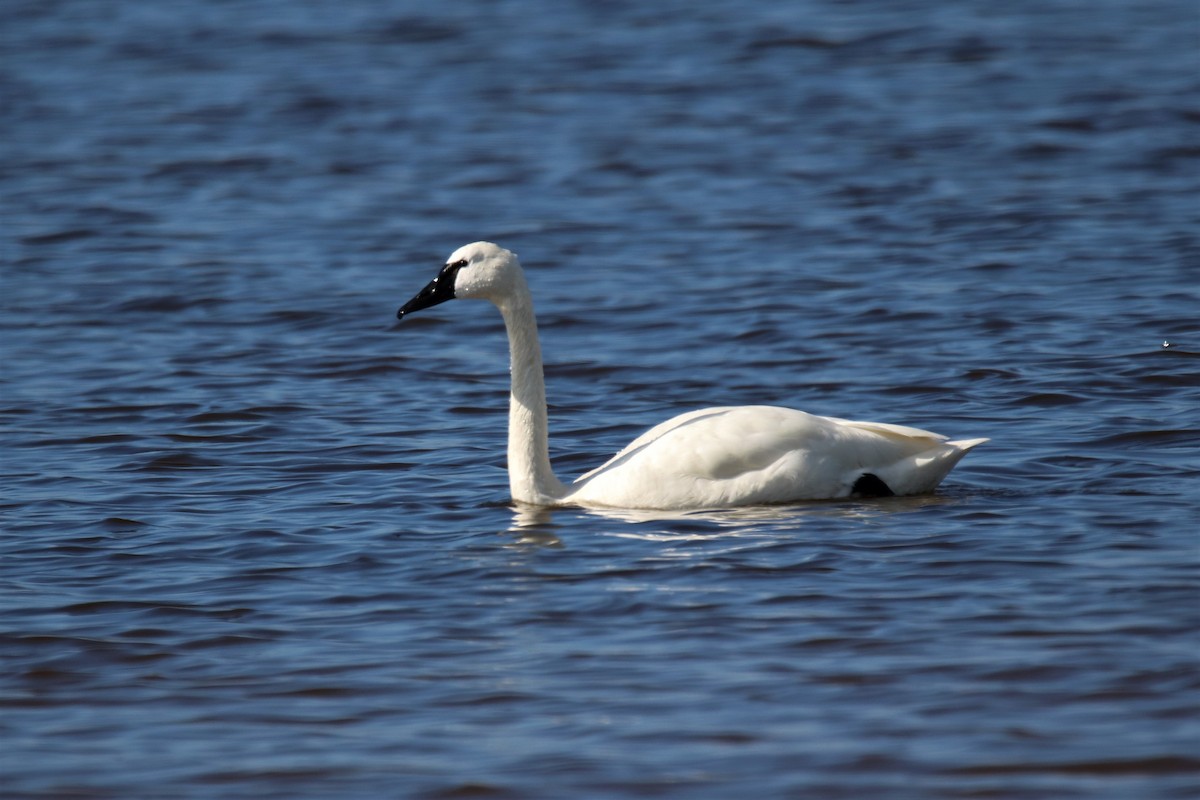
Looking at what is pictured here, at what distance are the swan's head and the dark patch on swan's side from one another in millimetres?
1902

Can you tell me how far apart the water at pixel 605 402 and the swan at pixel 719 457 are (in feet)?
0.50

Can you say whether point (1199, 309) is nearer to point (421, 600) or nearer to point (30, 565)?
point (421, 600)

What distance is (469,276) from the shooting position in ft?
29.7

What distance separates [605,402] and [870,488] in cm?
298

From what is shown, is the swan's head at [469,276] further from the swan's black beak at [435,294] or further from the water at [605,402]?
the water at [605,402]

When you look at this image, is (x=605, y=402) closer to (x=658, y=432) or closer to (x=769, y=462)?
(x=658, y=432)

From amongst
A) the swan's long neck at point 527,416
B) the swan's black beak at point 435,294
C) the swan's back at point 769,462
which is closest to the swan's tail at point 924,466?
the swan's back at point 769,462

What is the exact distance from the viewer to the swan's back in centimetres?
875

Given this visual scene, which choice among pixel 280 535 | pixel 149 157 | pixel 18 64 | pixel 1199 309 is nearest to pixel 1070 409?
pixel 1199 309

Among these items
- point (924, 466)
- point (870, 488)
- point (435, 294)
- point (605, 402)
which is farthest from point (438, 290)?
point (605, 402)

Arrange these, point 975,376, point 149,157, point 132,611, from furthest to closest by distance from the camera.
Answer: point 149,157 < point 975,376 < point 132,611

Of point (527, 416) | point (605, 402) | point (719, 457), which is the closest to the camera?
point (719, 457)

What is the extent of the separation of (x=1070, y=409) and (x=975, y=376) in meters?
0.97

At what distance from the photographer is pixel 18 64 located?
25.8 meters
